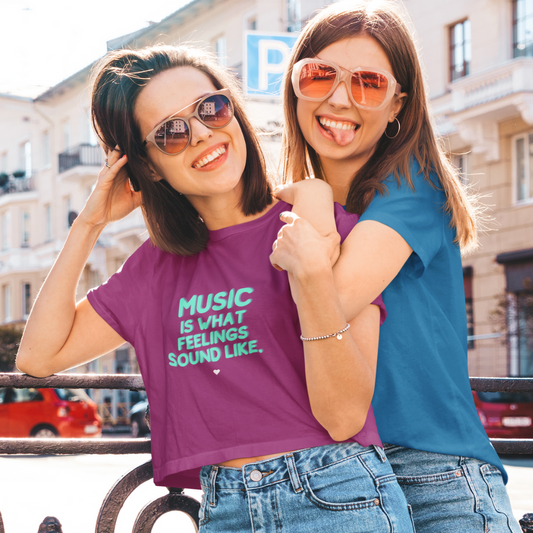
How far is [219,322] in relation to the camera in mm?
1874

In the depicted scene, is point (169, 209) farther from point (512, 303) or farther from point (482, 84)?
point (482, 84)

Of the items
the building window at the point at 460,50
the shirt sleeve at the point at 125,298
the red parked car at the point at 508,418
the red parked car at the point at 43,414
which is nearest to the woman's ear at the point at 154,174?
the shirt sleeve at the point at 125,298

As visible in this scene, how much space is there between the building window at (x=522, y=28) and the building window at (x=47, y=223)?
81.7ft

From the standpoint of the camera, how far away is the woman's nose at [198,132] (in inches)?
81.7

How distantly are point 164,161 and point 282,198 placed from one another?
378 millimetres

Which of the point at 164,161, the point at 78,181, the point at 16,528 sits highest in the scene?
the point at 78,181

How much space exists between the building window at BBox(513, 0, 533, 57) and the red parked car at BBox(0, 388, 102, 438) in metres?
12.7

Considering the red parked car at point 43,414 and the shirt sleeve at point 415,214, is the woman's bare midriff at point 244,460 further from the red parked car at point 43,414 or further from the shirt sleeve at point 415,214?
the red parked car at point 43,414

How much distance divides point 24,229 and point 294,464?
38.7 meters

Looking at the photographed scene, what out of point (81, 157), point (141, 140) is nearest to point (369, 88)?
point (141, 140)

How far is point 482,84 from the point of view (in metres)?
17.8

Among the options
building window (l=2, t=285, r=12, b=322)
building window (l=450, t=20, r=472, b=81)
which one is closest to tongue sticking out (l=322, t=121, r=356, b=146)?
building window (l=450, t=20, r=472, b=81)

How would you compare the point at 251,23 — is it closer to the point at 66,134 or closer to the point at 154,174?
the point at 66,134

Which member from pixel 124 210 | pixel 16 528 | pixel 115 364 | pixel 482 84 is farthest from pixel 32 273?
pixel 124 210
